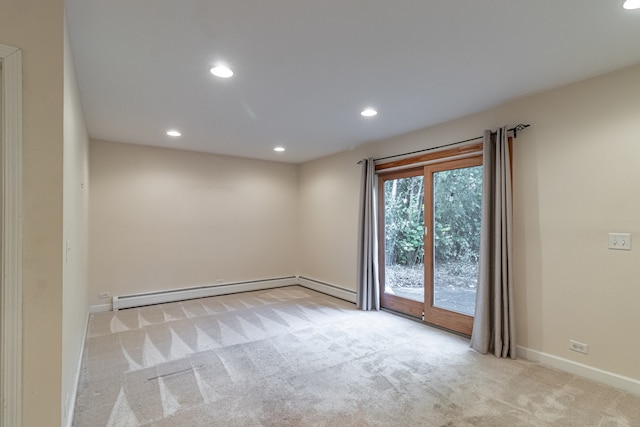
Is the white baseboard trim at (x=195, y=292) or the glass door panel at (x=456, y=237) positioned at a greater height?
the glass door panel at (x=456, y=237)

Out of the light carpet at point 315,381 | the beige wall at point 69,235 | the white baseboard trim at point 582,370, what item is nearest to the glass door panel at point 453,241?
the light carpet at point 315,381

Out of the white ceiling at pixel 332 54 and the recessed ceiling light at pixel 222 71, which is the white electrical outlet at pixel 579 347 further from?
the recessed ceiling light at pixel 222 71

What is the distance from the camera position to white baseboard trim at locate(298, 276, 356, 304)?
202 inches

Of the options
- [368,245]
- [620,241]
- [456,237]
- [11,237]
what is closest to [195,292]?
[368,245]

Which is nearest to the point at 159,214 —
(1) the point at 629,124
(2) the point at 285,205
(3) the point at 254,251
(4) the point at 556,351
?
(3) the point at 254,251

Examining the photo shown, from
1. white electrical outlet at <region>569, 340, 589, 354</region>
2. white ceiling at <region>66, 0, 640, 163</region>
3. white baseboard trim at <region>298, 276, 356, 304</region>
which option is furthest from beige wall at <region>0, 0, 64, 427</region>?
white baseboard trim at <region>298, 276, 356, 304</region>

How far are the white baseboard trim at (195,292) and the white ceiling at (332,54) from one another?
8.62 feet

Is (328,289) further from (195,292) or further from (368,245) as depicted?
(195,292)

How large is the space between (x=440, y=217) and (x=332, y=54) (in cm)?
248

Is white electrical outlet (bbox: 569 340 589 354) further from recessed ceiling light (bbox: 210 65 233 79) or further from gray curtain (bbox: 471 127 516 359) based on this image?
recessed ceiling light (bbox: 210 65 233 79)

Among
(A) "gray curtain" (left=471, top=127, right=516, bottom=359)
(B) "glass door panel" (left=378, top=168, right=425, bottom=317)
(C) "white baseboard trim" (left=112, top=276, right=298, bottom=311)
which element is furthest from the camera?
(C) "white baseboard trim" (left=112, top=276, right=298, bottom=311)

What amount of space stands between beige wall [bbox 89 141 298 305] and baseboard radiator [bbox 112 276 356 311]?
0.35ft

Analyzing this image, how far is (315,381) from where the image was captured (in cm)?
261

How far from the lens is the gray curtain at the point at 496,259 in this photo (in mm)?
3051
